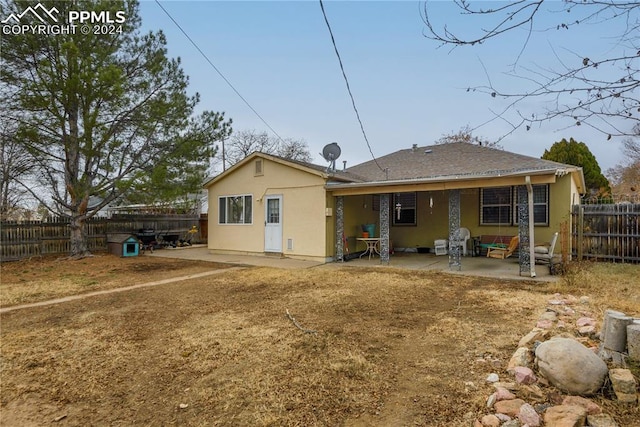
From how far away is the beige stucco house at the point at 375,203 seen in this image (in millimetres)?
9641

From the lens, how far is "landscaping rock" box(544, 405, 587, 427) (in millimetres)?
2057

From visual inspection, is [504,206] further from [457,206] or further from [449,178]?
[449,178]

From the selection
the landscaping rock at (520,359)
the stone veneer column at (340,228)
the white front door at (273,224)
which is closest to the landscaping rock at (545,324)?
the landscaping rock at (520,359)

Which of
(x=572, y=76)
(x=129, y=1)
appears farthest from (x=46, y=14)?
(x=572, y=76)

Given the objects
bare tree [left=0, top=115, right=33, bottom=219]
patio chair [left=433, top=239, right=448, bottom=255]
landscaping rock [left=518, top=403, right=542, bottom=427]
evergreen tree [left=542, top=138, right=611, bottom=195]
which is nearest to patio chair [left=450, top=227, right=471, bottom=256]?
patio chair [left=433, top=239, right=448, bottom=255]

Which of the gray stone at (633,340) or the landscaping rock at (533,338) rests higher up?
the gray stone at (633,340)

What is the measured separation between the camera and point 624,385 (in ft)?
7.82

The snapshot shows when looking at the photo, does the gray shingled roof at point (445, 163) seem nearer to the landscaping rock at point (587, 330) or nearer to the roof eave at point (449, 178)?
the roof eave at point (449, 178)

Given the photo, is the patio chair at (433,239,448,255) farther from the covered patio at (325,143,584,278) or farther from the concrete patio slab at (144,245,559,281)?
the concrete patio slab at (144,245,559,281)

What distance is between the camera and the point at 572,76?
196cm

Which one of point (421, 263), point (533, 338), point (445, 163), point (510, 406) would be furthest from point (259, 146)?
point (510, 406)

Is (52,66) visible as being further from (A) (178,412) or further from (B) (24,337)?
(A) (178,412)

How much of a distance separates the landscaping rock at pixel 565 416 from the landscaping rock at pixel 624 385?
40 cm

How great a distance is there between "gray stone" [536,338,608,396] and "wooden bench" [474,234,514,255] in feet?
27.1
